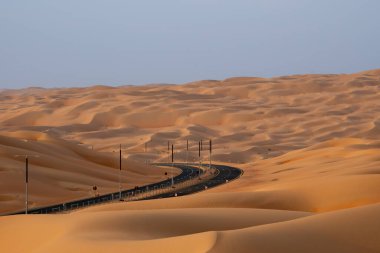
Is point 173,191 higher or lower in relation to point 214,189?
lower

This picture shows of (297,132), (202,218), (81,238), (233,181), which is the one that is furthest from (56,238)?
(297,132)

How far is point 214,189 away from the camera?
6675 centimetres

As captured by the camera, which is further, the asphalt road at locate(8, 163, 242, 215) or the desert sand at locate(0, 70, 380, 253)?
the asphalt road at locate(8, 163, 242, 215)

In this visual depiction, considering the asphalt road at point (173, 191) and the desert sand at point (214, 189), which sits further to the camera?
the asphalt road at point (173, 191)

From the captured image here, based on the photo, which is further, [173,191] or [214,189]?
[214,189]

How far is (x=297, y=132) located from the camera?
149 m

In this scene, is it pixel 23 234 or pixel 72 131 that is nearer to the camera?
pixel 23 234

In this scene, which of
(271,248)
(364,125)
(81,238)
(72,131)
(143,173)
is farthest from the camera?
(72,131)

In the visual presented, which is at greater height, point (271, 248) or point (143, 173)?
point (271, 248)

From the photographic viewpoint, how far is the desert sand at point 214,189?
71.7 ft

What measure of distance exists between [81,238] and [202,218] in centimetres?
560

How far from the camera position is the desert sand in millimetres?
21859

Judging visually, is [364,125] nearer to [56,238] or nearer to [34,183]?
[34,183]

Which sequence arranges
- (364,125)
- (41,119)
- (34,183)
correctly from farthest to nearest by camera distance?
(41,119) → (364,125) → (34,183)
